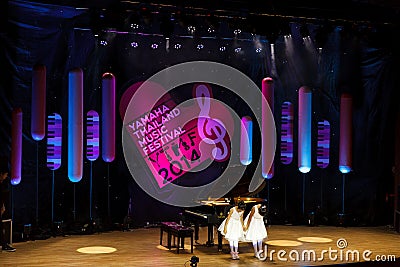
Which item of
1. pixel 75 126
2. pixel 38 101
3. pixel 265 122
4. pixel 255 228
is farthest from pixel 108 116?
pixel 255 228

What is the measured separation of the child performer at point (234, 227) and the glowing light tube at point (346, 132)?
12.1ft

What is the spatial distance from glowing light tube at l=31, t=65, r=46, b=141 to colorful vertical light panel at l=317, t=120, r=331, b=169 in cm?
536

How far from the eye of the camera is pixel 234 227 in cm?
832

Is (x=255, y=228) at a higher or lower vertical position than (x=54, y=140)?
lower

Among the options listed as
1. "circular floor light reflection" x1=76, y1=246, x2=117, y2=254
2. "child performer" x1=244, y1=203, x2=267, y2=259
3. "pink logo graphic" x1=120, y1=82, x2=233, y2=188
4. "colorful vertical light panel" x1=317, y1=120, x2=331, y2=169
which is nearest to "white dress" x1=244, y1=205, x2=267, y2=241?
"child performer" x1=244, y1=203, x2=267, y2=259

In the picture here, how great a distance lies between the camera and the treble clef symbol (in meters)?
11.4

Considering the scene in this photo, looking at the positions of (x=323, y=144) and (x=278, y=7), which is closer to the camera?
(x=278, y=7)

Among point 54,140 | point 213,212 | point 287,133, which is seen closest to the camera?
point 213,212

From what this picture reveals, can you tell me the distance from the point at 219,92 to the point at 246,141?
107 cm

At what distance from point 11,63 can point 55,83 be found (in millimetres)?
929

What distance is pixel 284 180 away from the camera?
11.9m

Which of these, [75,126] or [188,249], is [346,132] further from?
[75,126]

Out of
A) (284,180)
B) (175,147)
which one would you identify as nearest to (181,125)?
(175,147)

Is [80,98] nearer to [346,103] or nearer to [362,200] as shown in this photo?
[346,103]
